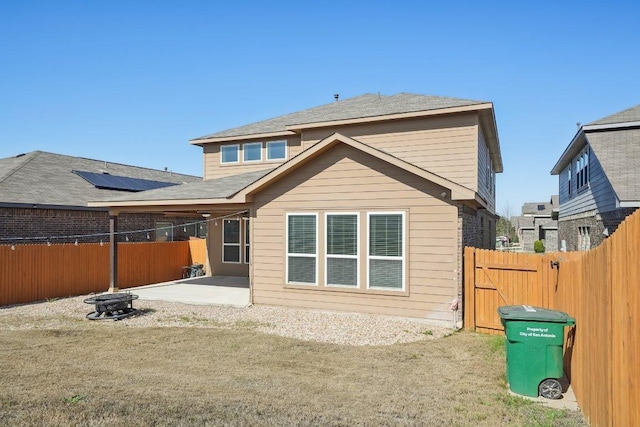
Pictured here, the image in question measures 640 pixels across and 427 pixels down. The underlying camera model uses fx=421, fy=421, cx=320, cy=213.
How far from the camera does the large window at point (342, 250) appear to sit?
35.1 ft

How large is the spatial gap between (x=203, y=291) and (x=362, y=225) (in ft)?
22.9

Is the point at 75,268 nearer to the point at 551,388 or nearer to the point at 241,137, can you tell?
the point at 241,137

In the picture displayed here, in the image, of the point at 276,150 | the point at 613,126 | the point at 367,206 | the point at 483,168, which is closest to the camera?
the point at 367,206

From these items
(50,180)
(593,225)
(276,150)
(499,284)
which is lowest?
(499,284)

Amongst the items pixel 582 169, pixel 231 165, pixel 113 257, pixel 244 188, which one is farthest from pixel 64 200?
pixel 582 169

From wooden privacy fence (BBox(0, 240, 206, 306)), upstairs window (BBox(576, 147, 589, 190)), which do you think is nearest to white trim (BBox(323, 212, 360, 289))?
wooden privacy fence (BBox(0, 240, 206, 306))

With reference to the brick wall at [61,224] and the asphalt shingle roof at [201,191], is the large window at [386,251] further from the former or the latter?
the brick wall at [61,224]

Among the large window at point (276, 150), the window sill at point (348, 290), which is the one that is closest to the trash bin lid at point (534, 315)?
the window sill at point (348, 290)

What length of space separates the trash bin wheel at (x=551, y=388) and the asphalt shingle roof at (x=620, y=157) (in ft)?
26.0

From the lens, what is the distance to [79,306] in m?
12.3

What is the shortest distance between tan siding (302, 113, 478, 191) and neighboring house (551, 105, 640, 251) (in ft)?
13.4

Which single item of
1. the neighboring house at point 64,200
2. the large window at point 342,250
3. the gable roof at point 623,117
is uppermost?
the gable roof at point 623,117

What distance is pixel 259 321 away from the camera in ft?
33.7

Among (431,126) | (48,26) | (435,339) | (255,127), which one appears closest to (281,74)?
(255,127)
